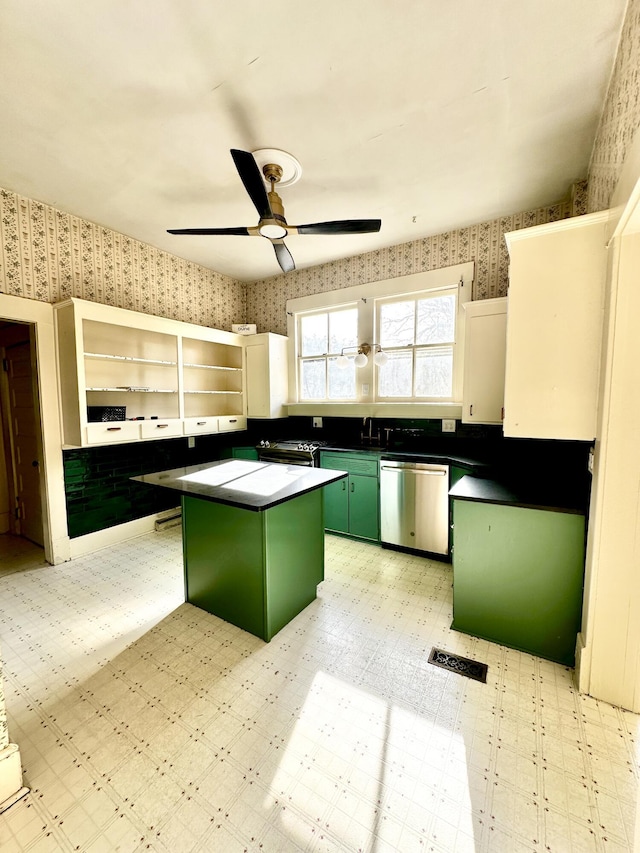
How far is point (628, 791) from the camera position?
1.23 metres

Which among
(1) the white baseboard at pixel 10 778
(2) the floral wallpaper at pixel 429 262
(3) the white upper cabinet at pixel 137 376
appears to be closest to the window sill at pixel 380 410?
(3) the white upper cabinet at pixel 137 376

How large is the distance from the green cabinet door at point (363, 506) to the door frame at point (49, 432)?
2.60 m

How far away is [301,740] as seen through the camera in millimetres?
1430

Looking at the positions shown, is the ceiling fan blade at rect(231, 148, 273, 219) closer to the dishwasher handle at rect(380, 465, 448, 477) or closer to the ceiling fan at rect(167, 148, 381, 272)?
the ceiling fan at rect(167, 148, 381, 272)

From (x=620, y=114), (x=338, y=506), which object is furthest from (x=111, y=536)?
(x=620, y=114)

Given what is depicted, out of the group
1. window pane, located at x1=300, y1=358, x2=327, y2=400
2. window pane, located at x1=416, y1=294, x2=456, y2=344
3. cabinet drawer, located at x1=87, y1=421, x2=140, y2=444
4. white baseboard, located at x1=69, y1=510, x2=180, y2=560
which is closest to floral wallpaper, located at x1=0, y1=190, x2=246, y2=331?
cabinet drawer, located at x1=87, y1=421, x2=140, y2=444

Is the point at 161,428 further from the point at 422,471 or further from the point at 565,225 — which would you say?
the point at 565,225

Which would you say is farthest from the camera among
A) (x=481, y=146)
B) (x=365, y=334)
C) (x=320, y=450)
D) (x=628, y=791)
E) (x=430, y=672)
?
(x=365, y=334)

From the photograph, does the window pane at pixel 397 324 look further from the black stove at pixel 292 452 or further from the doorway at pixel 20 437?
the doorway at pixel 20 437

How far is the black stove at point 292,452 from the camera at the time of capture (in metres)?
3.52

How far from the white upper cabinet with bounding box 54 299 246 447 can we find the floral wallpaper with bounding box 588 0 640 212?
3460 mm

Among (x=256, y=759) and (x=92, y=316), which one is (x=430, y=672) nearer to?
(x=256, y=759)

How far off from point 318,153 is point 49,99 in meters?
→ 1.47

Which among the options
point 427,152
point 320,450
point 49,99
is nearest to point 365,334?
point 320,450
